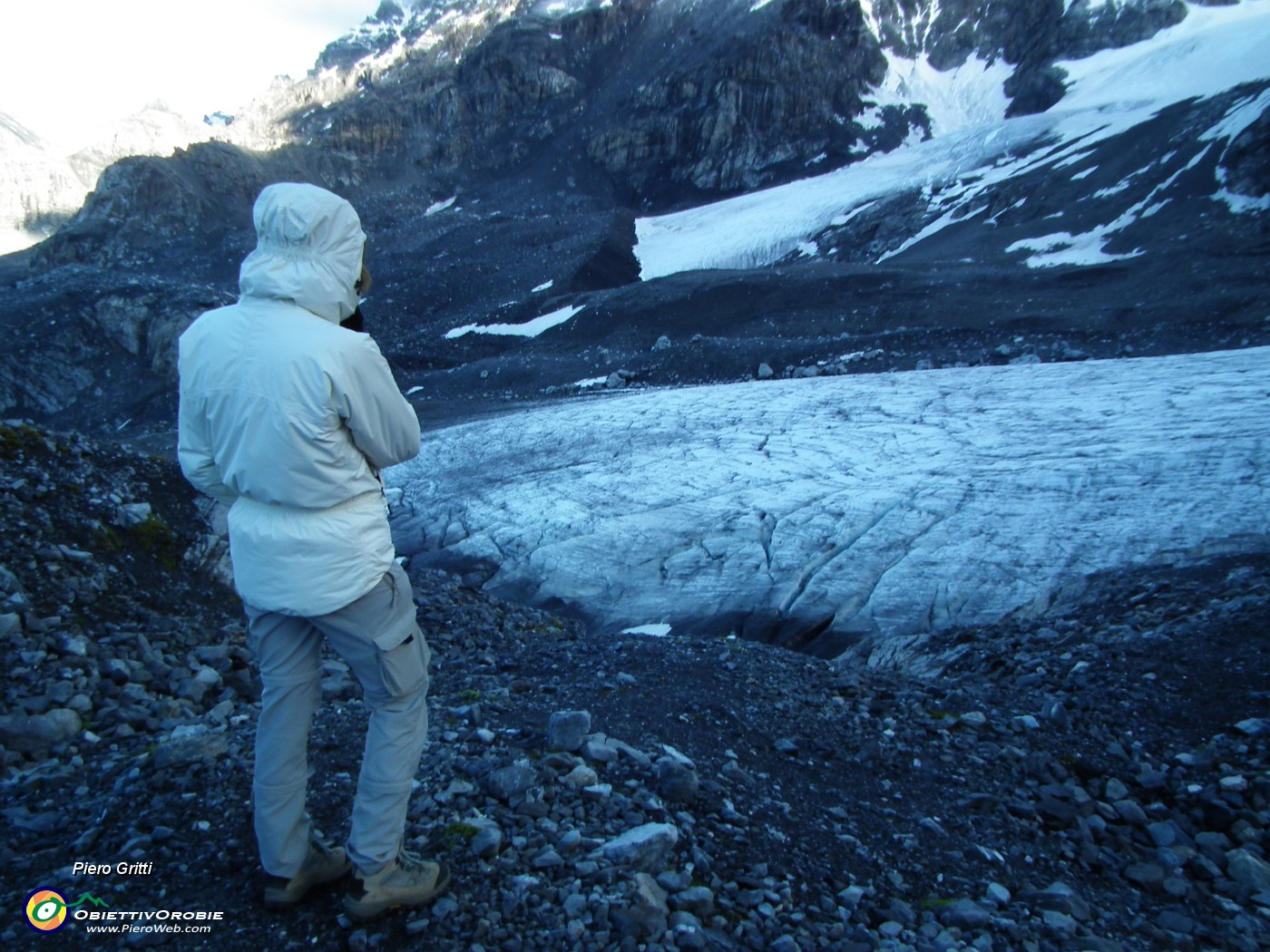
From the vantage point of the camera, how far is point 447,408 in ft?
65.5

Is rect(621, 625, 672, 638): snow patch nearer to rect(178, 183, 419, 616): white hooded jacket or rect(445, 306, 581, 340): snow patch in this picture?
Answer: rect(178, 183, 419, 616): white hooded jacket

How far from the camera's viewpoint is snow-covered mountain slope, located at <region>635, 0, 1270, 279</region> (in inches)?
1225

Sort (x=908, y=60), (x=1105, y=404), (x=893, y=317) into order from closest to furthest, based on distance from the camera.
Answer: (x=1105, y=404) < (x=893, y=317) < (x=908, y=60)

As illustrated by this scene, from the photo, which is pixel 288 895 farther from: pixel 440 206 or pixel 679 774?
pixel 440 206

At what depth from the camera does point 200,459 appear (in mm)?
3004

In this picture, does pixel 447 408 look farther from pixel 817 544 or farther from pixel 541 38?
pixel 541 38

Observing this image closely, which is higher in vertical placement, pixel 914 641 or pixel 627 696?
pixel 627 696

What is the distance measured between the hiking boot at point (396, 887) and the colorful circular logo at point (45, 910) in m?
0.96

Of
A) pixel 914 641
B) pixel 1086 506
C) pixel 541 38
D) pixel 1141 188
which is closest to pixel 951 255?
pixel 1141 188

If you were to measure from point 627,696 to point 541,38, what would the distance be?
271 ft

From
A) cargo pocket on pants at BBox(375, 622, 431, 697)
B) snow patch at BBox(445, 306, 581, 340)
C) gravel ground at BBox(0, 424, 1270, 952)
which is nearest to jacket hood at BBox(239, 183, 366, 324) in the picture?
cargo pocket on pants at BBox(375, 622, 431, 697)

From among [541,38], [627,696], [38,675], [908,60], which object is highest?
[541,38]

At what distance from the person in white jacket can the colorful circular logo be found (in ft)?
2.20

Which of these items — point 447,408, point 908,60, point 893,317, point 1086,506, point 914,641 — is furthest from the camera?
point 908,60
